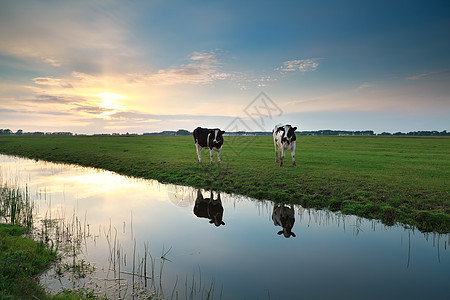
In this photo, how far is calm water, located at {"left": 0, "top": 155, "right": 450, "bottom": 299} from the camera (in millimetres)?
5875

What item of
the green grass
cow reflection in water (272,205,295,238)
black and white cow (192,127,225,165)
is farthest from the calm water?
black and white cow (192,127,225,165)

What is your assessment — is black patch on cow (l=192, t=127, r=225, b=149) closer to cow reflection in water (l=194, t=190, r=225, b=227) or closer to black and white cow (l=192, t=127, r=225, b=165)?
black and white cow (l=192, t=127, r=225, b=165)

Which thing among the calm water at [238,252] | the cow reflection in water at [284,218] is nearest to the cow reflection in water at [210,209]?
the calm water at [238,252]

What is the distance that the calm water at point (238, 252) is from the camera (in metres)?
5.88

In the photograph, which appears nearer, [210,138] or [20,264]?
[20,264]

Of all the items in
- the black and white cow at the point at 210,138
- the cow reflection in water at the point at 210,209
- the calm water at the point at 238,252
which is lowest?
the calm water at the point at 238,252

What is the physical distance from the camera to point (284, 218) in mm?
10648

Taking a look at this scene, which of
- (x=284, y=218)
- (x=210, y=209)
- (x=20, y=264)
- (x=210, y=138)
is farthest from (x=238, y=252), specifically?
(x=210, y=138)

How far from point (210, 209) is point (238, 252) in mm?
4544

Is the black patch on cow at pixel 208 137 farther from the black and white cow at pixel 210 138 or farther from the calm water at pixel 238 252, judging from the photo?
the calm water at pixel 238 252

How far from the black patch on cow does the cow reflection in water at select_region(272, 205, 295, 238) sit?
416 inches

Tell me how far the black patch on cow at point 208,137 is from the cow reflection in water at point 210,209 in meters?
8.16

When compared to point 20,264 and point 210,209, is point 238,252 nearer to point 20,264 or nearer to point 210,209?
point 210,209

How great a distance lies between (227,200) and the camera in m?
13.4
